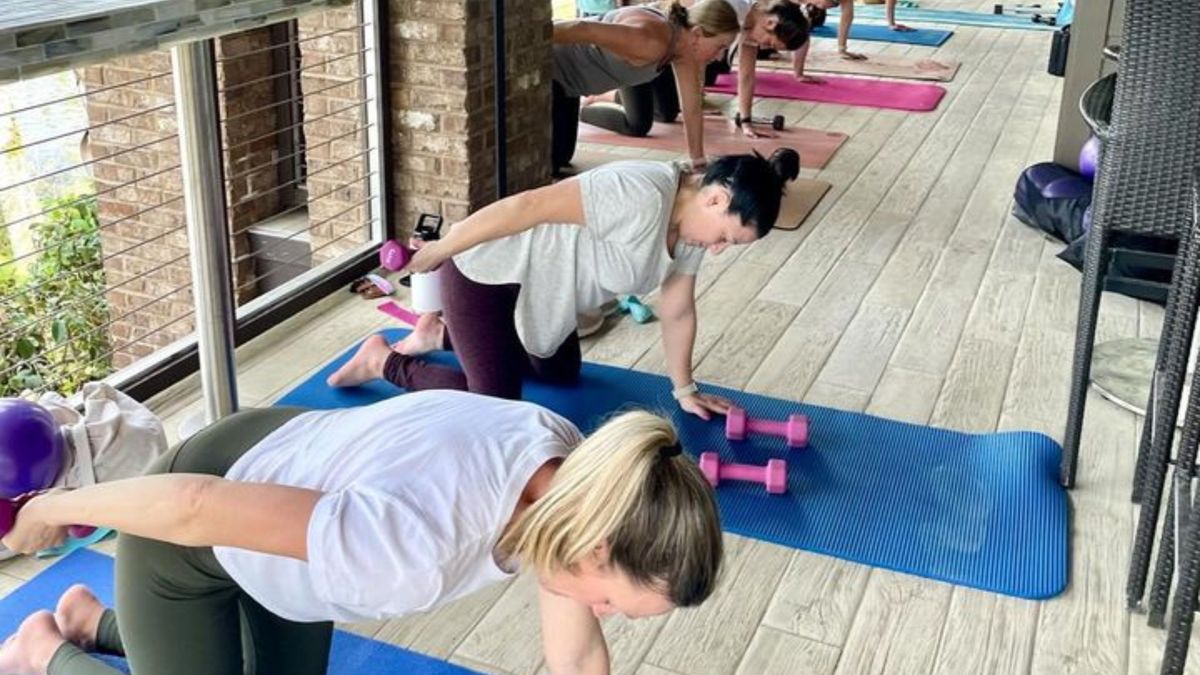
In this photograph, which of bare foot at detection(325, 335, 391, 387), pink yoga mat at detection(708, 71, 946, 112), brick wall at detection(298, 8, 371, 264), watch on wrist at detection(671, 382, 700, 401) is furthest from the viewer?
pink yoga mat at detection(708, 71, 946, 112)

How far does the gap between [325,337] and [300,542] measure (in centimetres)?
224

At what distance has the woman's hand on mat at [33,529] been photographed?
146 centimetres

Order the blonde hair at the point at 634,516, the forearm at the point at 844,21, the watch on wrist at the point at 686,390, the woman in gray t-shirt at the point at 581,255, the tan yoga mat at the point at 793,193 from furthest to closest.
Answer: the forearm at the point at 844,21, the tan yoga mat at the point at 793,193, the watch on wrist at the point at 686,390, the woman in gray t-shirt at the point at 581,255, the blonde hair at the point at 634,516

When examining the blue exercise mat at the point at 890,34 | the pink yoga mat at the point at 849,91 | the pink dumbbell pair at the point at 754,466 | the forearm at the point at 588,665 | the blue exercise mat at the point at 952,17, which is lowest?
the pink dumbbell pair at the point at 754,466

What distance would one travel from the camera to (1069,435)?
2.75 meters

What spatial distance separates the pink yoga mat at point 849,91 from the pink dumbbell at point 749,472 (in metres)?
4.09

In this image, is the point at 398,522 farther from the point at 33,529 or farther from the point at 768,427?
the point at 768,427

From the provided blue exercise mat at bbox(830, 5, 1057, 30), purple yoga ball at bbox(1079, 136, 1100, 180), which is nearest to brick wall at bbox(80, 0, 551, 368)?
purple yoga ball at bbox(1079, 136, 1100, 180)

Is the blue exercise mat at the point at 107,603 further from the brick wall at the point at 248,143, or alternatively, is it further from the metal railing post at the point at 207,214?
the brick wall at the point at 248,143

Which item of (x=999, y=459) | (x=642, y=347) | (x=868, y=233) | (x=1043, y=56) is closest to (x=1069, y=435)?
(x=999, y=459)

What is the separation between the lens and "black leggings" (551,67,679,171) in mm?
4961

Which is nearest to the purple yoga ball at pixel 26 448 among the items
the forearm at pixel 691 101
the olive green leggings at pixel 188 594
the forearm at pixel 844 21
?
the olive green leggings at pixel 188 594

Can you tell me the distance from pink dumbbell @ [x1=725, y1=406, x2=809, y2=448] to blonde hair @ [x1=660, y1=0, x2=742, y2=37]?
223 cm

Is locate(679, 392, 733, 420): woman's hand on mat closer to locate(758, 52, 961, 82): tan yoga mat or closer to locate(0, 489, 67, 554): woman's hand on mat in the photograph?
locate(0, 489, 67, 554): woman's hand on mat
